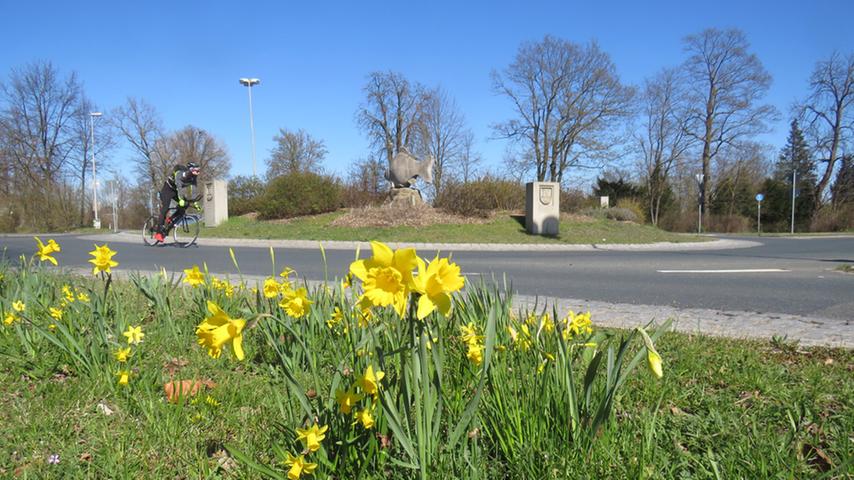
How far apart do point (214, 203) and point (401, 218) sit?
34.6 ft

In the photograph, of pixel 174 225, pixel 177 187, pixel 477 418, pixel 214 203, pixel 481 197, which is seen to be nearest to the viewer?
pixel 477 418

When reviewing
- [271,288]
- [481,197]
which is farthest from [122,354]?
[481,197]

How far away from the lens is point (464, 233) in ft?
58.8

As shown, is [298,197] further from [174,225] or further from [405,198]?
[174,225]

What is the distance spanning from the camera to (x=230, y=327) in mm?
1250

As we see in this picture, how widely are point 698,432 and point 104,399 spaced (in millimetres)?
2698

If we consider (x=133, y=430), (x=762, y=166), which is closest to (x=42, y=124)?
(x=133, y=430)

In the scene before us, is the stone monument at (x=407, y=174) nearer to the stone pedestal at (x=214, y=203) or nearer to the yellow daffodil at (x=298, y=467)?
the stone pedestal at (x=214, y=203)

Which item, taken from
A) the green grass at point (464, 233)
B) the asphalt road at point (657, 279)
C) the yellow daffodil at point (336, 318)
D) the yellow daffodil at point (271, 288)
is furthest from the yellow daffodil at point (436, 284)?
the green grass at point (464, 233)

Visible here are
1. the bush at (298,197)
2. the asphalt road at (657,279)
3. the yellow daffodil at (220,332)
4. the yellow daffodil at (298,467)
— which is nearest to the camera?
the yellow daffodil at (220,332)

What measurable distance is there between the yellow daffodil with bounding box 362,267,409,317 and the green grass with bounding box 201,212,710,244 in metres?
15.4

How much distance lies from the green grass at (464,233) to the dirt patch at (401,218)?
0.46 meters

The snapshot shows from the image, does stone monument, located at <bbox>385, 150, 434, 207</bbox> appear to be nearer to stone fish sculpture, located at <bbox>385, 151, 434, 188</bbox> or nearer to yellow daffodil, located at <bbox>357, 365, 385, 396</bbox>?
stone fish sculpture, located at <bbox>385, 151, 434, 188</bbox>

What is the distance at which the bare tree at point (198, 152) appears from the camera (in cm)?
4606
